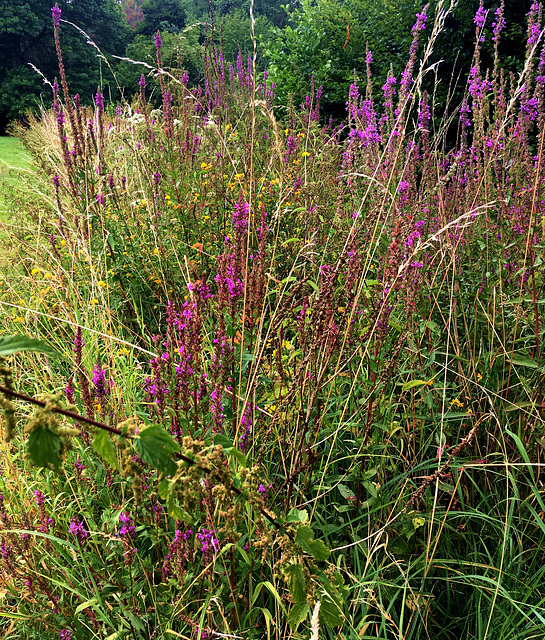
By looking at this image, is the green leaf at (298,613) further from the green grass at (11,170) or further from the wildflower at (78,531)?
the green grass at (11,170)

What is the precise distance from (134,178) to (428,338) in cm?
318

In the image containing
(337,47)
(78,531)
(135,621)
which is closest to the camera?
(135,621)

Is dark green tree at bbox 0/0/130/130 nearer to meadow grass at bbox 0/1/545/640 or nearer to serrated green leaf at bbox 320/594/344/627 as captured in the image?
meadow grass at bbox 0/1/545/640

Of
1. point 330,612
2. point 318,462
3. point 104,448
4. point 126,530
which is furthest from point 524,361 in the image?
point 104,448

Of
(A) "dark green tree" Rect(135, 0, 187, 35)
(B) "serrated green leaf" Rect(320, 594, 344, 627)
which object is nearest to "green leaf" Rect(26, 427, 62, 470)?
(B) "serrated green leaf" Rect(320, 594, 344, 627)

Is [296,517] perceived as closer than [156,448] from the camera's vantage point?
No

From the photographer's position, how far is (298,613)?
785 millimetres

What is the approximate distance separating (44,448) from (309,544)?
444mm

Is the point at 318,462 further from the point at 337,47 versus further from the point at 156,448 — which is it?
the point at 337,47

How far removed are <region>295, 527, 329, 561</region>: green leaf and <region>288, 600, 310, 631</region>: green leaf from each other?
11 cm

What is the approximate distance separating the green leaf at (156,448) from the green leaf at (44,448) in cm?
8

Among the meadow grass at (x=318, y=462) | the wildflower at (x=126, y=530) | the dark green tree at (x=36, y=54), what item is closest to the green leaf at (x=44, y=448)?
the meadow grass at (x=318, y=462)

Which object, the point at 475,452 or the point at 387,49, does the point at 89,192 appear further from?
the point at 387,49

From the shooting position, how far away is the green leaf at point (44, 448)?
19.0 inches
